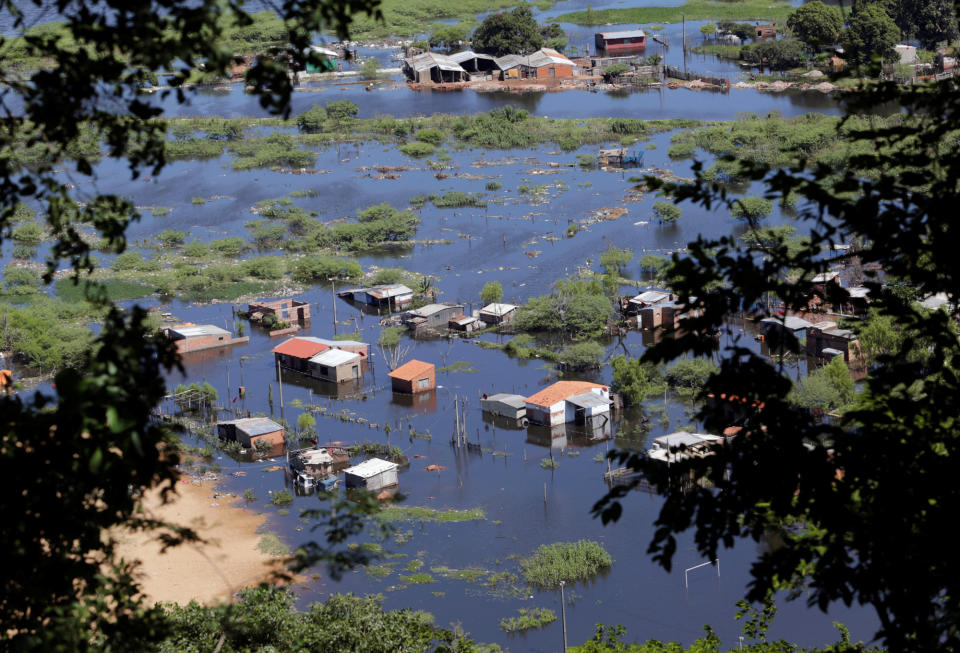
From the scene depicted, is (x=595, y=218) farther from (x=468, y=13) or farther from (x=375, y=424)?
(x=468, y=13)

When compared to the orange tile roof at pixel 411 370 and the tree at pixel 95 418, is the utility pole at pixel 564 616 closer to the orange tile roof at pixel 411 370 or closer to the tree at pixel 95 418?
the orange tile roof at pixel 411 370

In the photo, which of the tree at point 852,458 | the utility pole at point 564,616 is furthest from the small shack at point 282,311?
the tree at point 852,458

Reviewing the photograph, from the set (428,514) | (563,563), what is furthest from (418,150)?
(563,563)

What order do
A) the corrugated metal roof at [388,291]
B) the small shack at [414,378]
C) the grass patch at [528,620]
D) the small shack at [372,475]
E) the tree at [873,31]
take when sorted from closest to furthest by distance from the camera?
the grass patch at [528,620]
the small shack at [372,475]
the small shack at [414,378]
the corrugated metal roof at [388,291]
the tree at [873,31]

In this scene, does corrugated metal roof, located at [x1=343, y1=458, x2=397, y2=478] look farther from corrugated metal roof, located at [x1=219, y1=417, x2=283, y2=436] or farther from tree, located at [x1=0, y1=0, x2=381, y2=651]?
tree, located at [x1=0, y1=0, x2=381, y2=651]

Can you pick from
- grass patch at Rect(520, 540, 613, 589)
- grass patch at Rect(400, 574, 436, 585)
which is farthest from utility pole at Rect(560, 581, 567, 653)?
grass patch at Rect(400, 574, 436, 585)

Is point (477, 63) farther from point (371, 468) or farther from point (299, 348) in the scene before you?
point (371, 468)

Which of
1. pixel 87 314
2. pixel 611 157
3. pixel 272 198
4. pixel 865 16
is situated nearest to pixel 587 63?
pixel 865 16
